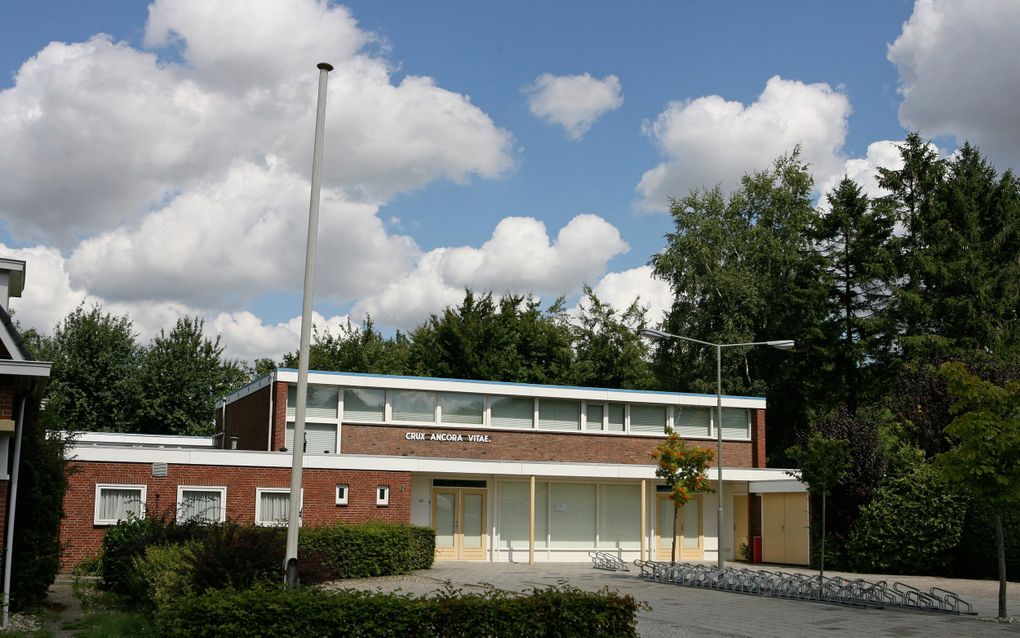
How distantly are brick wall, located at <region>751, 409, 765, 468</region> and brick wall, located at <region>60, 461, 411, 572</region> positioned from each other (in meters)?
13.2

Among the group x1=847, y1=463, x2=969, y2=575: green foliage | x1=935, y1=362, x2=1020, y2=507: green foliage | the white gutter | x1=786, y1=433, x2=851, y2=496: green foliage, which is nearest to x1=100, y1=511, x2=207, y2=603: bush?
the white gutter

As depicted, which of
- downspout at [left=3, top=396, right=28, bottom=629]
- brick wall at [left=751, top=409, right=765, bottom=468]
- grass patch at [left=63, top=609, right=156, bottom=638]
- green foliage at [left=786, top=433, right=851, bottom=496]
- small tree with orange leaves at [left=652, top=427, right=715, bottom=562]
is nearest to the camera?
grass patch at [left=63, top=609, right=156, bottom=638]

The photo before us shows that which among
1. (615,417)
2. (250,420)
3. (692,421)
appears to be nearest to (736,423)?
(692,421)

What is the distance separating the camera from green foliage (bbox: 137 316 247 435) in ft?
161

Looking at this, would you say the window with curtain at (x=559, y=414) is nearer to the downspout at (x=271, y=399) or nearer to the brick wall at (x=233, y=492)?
the brick wall at (x=233, y=492)

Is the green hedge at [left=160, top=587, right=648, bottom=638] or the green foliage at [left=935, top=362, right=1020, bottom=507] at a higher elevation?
the green foliage at [left=935, top=362, right=1020, bottom=507]

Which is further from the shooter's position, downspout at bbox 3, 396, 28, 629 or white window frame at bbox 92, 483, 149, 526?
white window frame at bbox 92, 483, 149, 526

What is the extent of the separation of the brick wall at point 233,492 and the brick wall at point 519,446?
83.5 inches

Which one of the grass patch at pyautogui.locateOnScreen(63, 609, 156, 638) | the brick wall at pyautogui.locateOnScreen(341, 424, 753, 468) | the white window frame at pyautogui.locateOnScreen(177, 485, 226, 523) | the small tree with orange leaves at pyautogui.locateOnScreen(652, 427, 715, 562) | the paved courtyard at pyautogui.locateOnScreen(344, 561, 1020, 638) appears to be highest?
the brick wall at pyautogui.locateOnScreen(341, 424, 753, 468)

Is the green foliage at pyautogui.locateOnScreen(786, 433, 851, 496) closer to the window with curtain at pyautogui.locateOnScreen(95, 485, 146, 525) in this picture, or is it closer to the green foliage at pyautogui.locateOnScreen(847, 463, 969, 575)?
the green foliage at pyautogui.locateOnScreen(847, 463, 969, 575)

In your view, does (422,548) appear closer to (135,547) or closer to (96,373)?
(135,547)

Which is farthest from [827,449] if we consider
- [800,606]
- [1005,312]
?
[1005,312]

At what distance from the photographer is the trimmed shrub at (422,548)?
88.8ft

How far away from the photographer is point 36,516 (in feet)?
58.4
